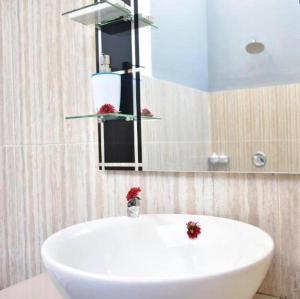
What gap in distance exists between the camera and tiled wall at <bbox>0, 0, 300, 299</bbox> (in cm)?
105

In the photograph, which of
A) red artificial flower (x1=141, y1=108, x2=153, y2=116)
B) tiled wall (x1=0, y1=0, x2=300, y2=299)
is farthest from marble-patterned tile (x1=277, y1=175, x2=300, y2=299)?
red artificial flower (x1=141, y1=108, x2=153, y2=116)

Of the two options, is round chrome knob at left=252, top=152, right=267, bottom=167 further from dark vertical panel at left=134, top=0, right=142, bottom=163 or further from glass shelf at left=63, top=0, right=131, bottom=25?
glass shelf at left=63, top=0, right=131, bottom=25

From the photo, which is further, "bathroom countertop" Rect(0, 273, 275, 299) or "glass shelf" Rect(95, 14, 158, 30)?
"glass shelf" Rect(95, 14, 158, 30)

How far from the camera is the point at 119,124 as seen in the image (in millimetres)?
1271

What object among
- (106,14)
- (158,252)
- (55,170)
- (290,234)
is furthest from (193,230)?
(106,14)

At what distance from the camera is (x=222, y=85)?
3.46ft

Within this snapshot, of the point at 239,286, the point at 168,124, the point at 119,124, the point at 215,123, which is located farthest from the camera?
the point at 119,124

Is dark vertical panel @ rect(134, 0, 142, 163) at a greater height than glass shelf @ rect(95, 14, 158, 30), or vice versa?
glass shelf @ rect(95, 14, 158, 30)

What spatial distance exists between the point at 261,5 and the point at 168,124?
1.49ft

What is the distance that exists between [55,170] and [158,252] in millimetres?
653

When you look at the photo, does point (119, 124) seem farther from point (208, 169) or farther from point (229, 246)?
point (229, 246)

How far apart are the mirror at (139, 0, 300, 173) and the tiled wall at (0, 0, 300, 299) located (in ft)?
0.25

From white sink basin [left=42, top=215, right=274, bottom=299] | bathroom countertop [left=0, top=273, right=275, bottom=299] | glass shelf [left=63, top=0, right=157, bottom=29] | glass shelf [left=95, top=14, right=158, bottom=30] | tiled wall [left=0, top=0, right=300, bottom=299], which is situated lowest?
bathroom countertop [left=0, top=273, right=275, bottom=299]

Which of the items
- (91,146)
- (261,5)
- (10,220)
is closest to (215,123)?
(261,5)
